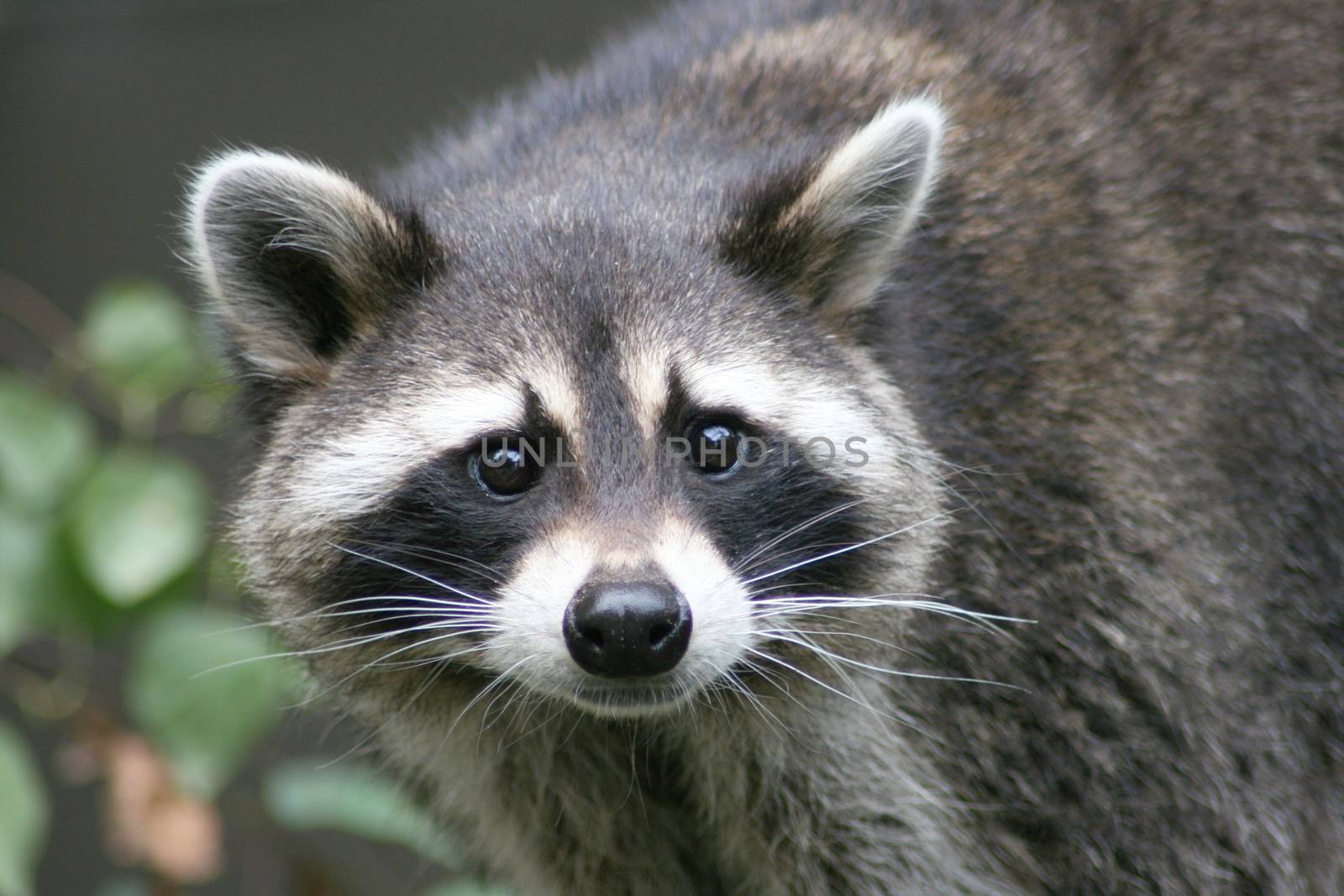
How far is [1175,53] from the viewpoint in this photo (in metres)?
4.28

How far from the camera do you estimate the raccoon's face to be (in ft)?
10.5

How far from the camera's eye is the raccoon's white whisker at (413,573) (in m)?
3.23

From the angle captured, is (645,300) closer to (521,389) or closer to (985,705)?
(521,389)

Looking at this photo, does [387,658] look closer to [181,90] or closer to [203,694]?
[203,694]

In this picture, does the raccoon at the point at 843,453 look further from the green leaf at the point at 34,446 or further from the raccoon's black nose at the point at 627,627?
the green leaf at the point at 34,446

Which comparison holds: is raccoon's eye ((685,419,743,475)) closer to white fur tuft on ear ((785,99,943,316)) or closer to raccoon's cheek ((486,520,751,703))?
raccoon's cheek ((486,520,751,703))

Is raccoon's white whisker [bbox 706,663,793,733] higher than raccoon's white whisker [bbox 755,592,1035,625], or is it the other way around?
raccoon's white whisker [bbox 755,592,1035,625]

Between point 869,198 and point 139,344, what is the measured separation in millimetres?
2628

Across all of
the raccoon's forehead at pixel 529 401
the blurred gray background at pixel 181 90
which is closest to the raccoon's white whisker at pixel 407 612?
the raccoon's forehead at pixel 529 401

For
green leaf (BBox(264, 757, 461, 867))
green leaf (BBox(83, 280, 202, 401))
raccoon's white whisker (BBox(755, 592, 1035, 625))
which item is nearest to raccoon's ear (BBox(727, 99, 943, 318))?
raccoon's white whisker (BBox(755, 592, 1035, 625))

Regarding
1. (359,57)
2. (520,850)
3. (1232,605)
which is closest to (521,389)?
(520,850)

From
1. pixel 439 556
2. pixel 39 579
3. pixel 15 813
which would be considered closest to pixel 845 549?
pixel 439 556

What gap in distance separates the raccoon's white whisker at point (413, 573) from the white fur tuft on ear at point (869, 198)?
1.12m

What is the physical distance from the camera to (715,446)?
3352 mm
